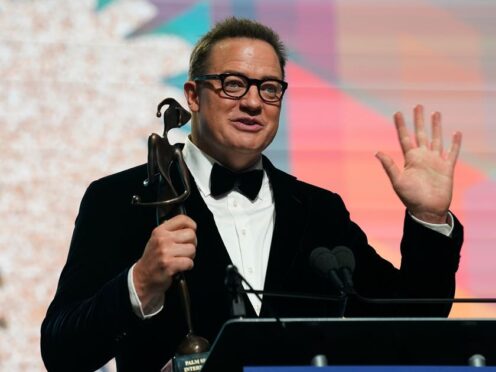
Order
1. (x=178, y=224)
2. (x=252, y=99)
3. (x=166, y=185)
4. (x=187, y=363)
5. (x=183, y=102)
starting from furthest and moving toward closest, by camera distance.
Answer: (x=183, y=102)
(x=252, y=99)
(x=166, y=185)
(x=178, y=224)
(x=187, y=363)

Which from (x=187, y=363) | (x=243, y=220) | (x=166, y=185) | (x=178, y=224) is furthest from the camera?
(x=243, y=220)

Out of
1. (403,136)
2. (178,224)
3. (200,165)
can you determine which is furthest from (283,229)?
(178,224)

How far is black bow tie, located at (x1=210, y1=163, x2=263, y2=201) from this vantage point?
113 inches

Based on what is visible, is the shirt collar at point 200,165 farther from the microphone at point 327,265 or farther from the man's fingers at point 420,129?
the microphone at point 327,265

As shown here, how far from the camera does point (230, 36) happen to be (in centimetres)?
291

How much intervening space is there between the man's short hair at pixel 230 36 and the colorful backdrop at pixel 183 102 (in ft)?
1.78

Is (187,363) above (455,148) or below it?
below

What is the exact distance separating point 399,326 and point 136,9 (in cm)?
198

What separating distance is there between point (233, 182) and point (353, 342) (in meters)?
1.05

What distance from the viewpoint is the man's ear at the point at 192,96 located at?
2.93m

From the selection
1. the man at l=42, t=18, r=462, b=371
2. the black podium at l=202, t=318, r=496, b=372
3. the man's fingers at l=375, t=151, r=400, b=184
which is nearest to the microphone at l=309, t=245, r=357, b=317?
the black podium at l=202, t=318, r=496, b=372

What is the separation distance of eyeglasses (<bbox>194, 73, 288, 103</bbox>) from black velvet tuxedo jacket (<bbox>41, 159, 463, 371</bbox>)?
26 cm

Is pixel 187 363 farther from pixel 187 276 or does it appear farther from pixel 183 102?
pixel 183 102

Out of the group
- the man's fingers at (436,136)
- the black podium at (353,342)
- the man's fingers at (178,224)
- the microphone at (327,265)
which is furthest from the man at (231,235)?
the black podium at (353,342)
